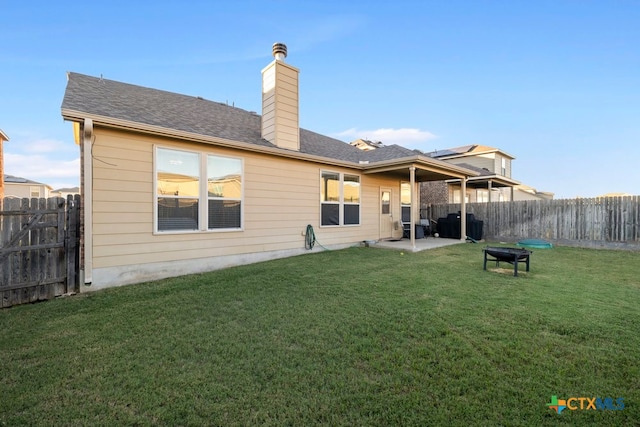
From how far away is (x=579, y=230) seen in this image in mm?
9688

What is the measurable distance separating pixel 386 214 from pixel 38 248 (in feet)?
31.1

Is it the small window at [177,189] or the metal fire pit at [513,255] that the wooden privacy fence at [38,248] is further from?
the metal fire pit at [513,255]

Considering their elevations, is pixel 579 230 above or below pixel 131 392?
above

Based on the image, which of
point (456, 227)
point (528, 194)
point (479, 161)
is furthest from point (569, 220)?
point (528, 194)

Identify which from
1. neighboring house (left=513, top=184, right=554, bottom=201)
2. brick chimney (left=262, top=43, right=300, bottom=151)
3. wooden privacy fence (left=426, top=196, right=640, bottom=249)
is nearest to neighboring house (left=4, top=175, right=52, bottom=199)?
brick chimney (left=262, top=43, right=300, bottom=151)

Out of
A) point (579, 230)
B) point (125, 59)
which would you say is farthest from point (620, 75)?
point (125, 59)

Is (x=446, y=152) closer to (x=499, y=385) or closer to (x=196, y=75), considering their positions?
(x=196, y=75)

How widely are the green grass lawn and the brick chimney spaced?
15.2 ft

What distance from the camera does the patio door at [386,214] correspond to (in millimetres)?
10523

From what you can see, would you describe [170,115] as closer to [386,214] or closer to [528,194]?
[386,214]

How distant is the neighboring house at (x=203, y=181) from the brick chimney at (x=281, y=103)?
1.2 inches

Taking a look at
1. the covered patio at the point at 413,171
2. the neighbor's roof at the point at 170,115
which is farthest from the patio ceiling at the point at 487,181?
the neighbor's roof at the point at 170,115

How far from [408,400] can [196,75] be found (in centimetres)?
1316

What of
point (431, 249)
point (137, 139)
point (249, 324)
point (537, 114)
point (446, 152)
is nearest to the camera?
point (249, 324)
